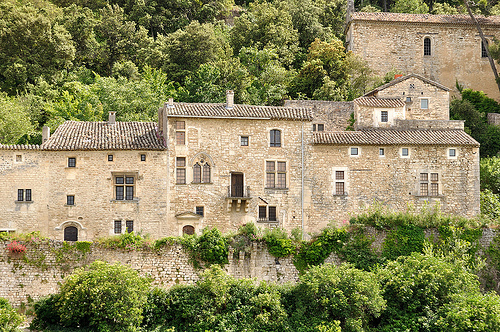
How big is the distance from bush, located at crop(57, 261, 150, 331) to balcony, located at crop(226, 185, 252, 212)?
11342mm

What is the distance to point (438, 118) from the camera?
4644 cm

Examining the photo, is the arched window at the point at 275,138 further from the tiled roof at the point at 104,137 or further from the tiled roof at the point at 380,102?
the tiled roof at the point at 380,102

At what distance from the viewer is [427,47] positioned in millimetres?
58156

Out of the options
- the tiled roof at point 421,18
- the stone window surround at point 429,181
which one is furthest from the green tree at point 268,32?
the stone window surround at point 429,181

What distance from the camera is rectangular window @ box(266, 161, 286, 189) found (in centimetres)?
3894

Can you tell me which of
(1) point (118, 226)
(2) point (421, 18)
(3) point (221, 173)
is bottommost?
(1) point (118, 226)

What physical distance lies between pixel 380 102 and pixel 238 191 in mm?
12450

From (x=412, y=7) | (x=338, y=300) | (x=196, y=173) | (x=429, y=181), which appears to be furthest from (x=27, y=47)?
(x=338, y=300)

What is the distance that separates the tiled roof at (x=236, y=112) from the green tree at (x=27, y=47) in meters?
20.2

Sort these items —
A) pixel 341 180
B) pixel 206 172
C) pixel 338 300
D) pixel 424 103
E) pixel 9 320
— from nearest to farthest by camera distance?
pixel 9 320
pixel 338 300
pixel 206 172
pixel 341 180
pixel 424 103

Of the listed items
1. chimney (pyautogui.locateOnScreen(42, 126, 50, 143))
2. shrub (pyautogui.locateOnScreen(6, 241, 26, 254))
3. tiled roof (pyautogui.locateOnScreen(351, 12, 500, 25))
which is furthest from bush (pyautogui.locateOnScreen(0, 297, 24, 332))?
tiled roof (pyautogui.locateOnScreen(351, 12, 500, 25))

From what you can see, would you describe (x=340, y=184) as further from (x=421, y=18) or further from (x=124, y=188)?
(x=421, y=18)

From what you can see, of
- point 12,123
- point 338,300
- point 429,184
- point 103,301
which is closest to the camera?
point 103,301

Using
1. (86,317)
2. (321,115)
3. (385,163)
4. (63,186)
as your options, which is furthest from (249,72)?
(86,317)
